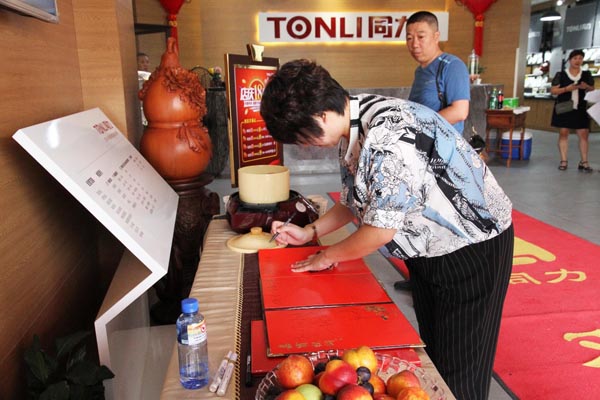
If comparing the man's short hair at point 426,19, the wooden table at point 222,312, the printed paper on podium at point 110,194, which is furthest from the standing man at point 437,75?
the printed paper on podium at point 110,194

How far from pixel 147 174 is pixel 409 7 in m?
8.14

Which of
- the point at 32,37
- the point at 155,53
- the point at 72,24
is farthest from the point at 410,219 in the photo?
the point at 155,53

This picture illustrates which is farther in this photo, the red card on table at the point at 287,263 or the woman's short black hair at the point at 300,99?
the red card on table at the point at 287,263

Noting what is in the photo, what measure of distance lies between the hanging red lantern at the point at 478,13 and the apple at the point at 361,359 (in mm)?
8987

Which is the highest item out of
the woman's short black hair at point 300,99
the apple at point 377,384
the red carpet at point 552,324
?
the woman's short black hair at point 300,99

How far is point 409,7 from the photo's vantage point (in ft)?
28.5

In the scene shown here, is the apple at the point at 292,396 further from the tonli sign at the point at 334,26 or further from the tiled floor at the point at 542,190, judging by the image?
the tonli sign at the point at 334,26

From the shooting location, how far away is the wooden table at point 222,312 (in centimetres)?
86

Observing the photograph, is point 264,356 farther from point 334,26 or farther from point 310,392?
point 334,26

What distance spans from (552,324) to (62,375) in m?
2.27

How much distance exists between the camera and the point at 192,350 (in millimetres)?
883

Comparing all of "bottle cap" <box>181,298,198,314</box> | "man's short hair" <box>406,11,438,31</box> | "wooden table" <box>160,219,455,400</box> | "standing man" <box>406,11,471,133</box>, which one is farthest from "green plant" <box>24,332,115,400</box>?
"man's short hair" <box>406,11,438,31</box>

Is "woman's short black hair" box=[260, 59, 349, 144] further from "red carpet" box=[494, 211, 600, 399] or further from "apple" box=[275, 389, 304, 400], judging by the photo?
"red carpet" box=[494, 211, 600, 399]

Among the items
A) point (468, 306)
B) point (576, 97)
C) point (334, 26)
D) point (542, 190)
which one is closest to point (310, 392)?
point (468, 306)
